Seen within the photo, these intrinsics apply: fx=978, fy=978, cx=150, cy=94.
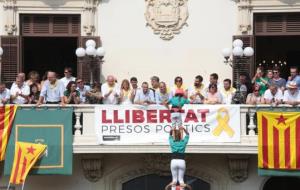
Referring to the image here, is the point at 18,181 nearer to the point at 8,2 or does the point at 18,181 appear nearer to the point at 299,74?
the point at 8,2

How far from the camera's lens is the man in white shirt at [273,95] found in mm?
27047

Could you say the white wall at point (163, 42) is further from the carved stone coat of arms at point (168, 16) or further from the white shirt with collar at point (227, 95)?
the white shirt with collar at point (227, 95)

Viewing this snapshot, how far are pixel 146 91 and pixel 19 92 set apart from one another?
11.8ft

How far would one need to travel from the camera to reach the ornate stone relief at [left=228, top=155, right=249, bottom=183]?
27.9m

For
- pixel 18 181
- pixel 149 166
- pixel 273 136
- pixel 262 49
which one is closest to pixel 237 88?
pixel 273 136

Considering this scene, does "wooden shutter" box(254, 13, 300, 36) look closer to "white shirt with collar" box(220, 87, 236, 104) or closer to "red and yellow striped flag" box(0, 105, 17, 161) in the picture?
"white shirt with collar" box(220, 87, 236, 104)

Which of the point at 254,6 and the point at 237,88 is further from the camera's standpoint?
the point at 254,6

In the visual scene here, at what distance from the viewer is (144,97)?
1082 inches

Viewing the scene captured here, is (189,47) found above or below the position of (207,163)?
above

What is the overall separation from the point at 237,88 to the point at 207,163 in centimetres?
245

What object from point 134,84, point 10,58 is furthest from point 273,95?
point 10,58

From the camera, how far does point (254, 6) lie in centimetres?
2977

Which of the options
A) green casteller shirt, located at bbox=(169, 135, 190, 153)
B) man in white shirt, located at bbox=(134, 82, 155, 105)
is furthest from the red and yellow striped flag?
green casteller shirt, located at bbox=(169, 135, 190, 153)

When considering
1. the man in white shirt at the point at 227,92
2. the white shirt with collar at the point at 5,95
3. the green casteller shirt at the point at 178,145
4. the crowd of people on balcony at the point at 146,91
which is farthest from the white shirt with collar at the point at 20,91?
the man in white shirt at the point at 227,92
